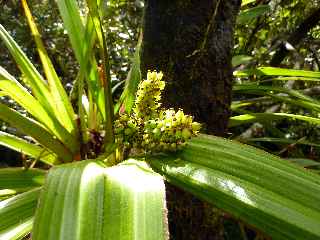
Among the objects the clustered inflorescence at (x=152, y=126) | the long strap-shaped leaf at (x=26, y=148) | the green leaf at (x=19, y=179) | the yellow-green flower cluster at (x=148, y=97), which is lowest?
the green leaf at (x=19, y=179)

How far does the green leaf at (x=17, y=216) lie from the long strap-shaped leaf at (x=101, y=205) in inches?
5.3

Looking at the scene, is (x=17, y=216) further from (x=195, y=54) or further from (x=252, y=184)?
(x=195, y=54)

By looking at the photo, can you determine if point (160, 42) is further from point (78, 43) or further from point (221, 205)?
point (221, 205)

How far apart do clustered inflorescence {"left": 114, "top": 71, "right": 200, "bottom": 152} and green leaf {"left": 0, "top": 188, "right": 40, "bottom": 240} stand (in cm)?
15

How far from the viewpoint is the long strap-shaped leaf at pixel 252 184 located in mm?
508

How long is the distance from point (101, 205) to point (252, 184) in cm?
19

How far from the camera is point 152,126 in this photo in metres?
0.67

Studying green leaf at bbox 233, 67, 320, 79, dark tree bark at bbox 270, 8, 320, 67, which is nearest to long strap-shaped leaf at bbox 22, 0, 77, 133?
green leaf at bbox 233, 67, 320, 79

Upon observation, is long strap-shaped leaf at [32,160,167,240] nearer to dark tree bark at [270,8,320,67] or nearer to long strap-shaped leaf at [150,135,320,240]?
long strap-shaped leaf at [150,135,320,240]

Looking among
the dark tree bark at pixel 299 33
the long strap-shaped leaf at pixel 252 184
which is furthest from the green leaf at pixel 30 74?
the dark tree bark at pixel 299 33

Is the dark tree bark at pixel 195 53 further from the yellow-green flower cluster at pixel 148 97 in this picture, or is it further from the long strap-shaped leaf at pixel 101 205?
the long strap-shaped leaf at pixel 101 205

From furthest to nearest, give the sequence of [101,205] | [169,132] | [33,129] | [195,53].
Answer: [195,53], [33,129], [169,132], [101,205]

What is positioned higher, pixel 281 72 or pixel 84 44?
pixel 84 44

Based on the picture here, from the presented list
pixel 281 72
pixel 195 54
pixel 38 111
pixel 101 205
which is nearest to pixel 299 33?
pixel 281 72
